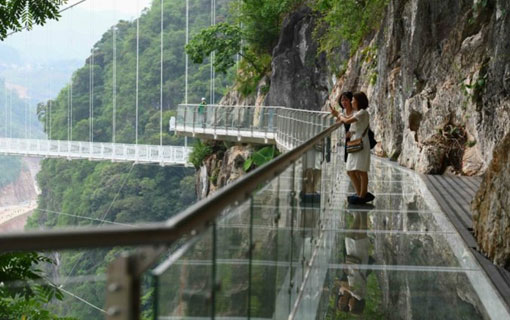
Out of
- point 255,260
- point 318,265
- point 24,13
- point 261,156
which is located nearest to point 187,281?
point 255,260

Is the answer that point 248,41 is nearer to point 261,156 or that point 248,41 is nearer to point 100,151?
point 261,156

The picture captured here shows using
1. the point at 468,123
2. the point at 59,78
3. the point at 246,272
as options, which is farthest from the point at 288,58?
the point at 59,78

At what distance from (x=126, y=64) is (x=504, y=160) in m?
64.8

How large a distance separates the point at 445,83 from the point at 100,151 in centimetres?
4087

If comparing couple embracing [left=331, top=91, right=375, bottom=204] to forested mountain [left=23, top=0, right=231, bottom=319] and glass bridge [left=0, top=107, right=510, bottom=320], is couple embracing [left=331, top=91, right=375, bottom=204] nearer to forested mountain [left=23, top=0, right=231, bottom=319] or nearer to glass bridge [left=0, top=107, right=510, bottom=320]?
glass bridge [left=0, top=107, right=510, bottom=320]

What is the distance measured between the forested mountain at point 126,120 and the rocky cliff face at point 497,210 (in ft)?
172

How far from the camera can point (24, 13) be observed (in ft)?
23.8

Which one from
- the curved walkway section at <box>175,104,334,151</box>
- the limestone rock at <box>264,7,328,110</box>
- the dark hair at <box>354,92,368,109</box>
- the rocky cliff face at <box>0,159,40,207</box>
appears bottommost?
the rocky cliff face at <box>0,159,40,207</box>

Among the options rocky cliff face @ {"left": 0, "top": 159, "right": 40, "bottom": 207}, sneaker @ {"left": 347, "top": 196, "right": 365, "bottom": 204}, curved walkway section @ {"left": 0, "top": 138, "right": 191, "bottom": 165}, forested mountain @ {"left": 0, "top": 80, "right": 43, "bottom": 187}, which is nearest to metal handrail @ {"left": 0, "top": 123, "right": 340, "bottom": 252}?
sneaker @ {"left": 347, "top": 196, "right": 365, "bottom": 204}

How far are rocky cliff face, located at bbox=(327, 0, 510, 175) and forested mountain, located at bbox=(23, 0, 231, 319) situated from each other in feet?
134

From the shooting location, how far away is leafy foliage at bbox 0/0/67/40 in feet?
23.1

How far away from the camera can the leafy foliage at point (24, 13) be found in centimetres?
703

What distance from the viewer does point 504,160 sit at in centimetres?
593

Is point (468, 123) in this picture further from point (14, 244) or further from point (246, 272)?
point (14, 244)
